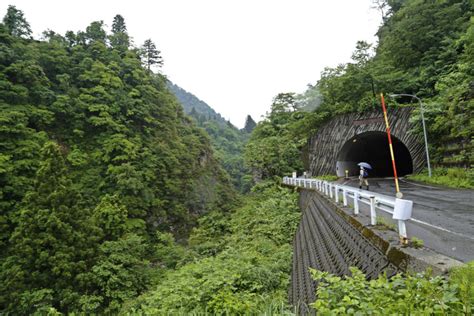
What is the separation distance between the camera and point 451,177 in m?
15.0

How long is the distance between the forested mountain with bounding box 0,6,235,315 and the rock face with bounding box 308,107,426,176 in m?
11.2

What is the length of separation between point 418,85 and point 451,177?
10.6 m

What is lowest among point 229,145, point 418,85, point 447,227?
point 447,227

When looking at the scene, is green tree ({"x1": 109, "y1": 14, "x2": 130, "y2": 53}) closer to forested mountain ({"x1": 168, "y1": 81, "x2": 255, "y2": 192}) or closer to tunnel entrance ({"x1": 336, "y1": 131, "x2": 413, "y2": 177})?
forested mountain ({"x1": 168, "y1": 81, "x2": 255, "y2": 192})

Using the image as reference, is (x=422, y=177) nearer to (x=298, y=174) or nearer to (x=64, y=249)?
(x=298, y=174)

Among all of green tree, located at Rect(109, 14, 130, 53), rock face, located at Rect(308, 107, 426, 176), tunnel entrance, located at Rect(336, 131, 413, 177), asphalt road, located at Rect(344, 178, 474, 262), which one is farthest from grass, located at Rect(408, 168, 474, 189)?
green tree, located at Rect(109, 14, 130, 53)

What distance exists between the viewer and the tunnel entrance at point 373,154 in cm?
2602

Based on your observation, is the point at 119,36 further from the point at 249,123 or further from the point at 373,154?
the point at 249,123

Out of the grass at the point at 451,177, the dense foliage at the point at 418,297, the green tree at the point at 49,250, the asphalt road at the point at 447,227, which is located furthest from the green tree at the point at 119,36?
the dense foliage at the point at 418,297

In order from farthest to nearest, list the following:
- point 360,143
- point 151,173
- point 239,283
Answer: point 360,143 < point 151,173 < point 239,283

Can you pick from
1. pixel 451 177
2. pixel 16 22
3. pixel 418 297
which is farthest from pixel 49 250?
pixel 16 22

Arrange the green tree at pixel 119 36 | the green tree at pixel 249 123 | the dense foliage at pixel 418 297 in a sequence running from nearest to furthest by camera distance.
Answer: the dense foliage at pixel 418 297 → the green tree at pixel 119 36 → the green tree at pixel 249 123

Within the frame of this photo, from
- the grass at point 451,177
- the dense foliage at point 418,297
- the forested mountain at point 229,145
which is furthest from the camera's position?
the forested mountain at point 229,145

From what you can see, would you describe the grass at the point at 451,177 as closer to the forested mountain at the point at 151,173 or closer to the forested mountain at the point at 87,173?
the forested mountain at the point at 151,173
